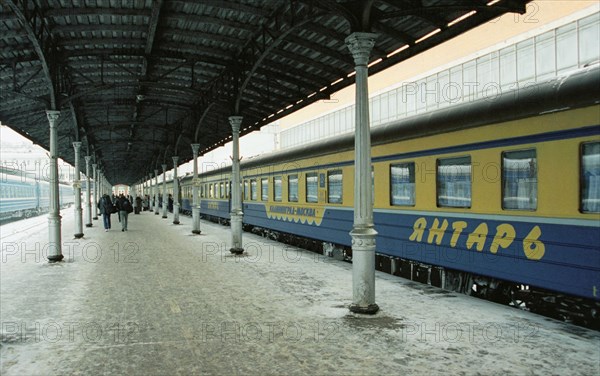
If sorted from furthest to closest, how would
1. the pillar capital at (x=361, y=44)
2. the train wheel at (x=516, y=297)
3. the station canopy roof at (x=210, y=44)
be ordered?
the station canopy roof at (x=210, y=44) → the pillar capital at (x=361, y=44) → the train wheel at (x=516, y=297)

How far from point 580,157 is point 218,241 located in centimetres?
1418

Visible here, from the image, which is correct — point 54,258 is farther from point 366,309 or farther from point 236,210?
point 366,309

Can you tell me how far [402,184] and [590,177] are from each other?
4.13 m

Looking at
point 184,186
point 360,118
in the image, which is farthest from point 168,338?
point 184,186

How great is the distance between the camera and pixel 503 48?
2192cm

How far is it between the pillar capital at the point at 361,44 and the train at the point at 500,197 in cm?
212

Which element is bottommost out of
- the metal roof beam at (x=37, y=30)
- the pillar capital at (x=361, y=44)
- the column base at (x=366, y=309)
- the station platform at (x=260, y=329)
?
the station platform at (x=260, y=329)

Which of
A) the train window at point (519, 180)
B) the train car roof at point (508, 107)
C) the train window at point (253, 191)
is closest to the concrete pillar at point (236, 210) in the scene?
the train window at point (253, 191)

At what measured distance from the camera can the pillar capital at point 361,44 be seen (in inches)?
301

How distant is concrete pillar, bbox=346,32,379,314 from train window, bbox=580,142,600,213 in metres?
2.89

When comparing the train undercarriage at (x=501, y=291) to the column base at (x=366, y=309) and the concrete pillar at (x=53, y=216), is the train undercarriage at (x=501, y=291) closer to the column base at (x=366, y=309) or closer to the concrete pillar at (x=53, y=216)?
the column base at (x=366, y=309)

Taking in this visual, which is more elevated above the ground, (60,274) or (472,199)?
(472,199)

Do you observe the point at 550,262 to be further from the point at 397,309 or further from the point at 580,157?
the point at 397,309

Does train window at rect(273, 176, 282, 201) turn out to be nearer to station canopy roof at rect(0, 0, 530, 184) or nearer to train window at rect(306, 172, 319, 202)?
station canopy roof at rect(0, 0, 530, 184)
